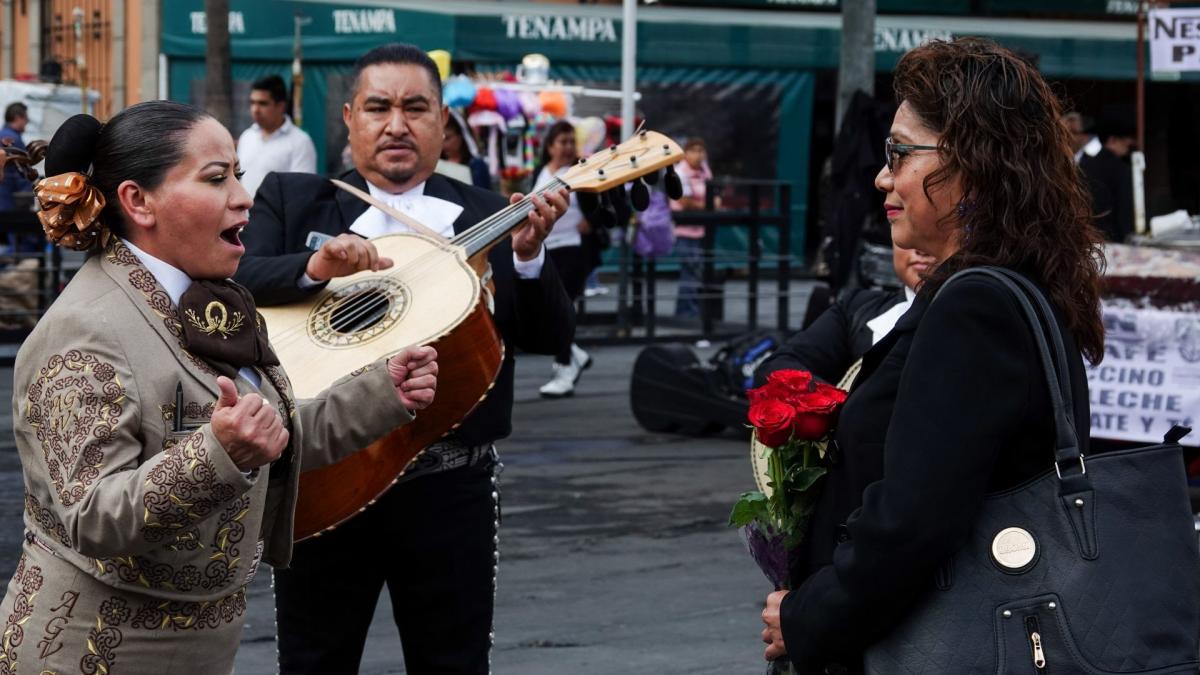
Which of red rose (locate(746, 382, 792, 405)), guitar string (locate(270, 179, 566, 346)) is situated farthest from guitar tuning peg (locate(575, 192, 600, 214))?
red rose (locate(746, 382, 792, 405))

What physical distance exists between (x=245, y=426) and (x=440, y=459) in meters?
1.32

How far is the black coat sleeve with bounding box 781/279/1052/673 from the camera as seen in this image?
243 centimetres

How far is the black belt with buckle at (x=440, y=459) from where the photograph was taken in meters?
3.84

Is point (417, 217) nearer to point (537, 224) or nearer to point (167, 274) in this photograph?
point (537, 224)

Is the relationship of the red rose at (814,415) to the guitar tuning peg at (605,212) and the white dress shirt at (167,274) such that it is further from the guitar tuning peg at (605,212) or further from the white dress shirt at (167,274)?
the guitar tuning peg at (605,212)

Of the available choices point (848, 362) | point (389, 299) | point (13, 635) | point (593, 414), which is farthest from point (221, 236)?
point (593, 414)

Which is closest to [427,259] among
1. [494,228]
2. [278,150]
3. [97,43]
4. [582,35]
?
[494,228]

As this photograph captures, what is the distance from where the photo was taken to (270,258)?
12.8ft

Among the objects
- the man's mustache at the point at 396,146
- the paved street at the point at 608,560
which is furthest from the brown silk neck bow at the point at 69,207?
the paved street at the point at 608,560

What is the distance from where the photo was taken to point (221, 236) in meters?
2.89

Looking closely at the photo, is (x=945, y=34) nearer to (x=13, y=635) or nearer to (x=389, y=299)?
(x=389, y=299)

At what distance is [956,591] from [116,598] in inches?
50.8

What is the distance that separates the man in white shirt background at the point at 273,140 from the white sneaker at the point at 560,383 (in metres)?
2.45

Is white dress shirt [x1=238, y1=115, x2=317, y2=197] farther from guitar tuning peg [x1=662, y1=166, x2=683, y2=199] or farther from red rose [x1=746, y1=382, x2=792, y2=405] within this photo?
red rose [x1=746, y1=382, x2=792, y2=405]
